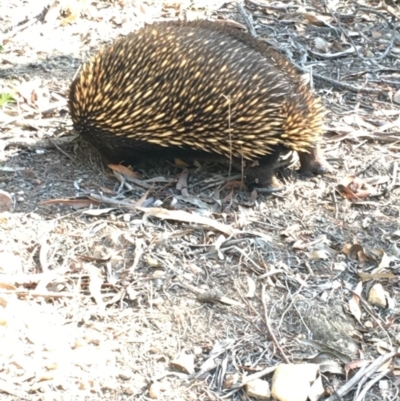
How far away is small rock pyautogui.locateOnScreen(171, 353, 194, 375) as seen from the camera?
2.89 metres

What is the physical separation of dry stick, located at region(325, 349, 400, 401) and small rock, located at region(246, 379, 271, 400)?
0.26 m

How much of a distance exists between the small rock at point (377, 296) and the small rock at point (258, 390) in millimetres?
774

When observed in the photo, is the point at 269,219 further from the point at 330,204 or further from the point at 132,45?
the point at 132,45

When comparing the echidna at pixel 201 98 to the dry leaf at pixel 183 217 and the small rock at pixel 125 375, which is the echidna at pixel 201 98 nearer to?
the dry leaf at pixel 183 217

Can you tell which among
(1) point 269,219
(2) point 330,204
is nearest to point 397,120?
(2) point 330,204

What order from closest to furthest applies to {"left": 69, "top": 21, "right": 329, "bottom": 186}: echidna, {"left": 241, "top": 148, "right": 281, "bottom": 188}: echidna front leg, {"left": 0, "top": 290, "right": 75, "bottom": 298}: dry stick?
1. {"left": 0, "top": 290, "right": 75, "bottom": 298}: dry stick
2. {"left": 69, "top": 21, "right": 329, "bottom": 186}: echidna
3. {"left": 241, "top": 148, "right": 281, "bottom": 188}: echidna front leg

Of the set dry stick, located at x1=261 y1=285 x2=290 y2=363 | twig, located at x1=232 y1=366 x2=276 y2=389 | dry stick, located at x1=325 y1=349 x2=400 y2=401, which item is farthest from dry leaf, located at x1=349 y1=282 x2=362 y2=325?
twig, located at x1=232 y1=366 x2=276 y2=389

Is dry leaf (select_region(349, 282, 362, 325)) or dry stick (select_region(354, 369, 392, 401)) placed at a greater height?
dry leaf (select_region(349, 282, 362, 325))

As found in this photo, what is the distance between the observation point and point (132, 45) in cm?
407

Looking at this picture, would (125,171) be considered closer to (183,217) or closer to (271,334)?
(183,217)

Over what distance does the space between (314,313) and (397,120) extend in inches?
83.1

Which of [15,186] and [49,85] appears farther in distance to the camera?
[49,85]

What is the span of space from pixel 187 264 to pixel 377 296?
947 millimetres

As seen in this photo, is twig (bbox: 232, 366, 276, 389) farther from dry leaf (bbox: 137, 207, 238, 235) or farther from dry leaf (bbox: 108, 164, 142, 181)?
dry leaf (bbox: 108, 164, 142, 181)
